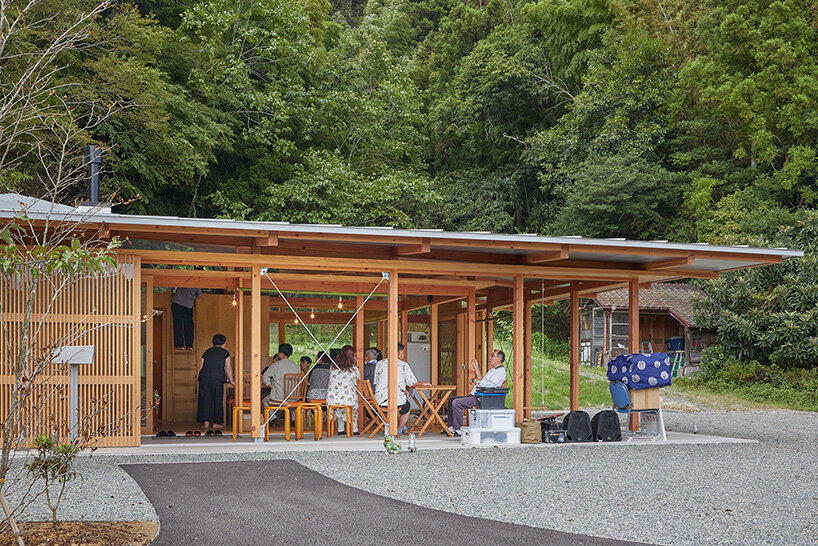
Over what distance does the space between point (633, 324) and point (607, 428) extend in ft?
4.85

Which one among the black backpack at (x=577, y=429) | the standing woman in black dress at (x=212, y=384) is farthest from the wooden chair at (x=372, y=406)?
the black backpack at (x=577, y=429)

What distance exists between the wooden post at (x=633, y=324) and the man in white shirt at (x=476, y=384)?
182 cm

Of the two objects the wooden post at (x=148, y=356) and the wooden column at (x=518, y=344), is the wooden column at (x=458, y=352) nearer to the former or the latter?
the wooden column at (x=518, y=344)

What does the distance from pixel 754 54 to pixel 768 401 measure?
30.2 ft

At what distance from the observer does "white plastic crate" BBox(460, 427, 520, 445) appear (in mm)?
9984

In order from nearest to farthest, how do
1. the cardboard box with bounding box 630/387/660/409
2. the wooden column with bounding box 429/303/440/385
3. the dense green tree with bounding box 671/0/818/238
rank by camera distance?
the cardboard box with bounding box 630/387/660/409 < the wooden column with bounding box 429/303/440/385 < the dense green tree with bounding box 671/0/818/238

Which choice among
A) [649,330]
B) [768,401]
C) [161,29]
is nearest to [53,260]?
[161,29]

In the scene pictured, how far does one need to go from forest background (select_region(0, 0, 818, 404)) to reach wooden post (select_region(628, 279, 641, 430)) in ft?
30.4

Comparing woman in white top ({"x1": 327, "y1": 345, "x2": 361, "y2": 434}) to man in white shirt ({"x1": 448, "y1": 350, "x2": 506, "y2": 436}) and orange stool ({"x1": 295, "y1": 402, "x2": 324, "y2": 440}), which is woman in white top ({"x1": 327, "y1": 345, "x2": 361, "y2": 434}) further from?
man in white shirt ({"x1": 448, "y1": 350, "x2": 506, "y2": 436})

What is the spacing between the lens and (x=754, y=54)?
73.3 ft

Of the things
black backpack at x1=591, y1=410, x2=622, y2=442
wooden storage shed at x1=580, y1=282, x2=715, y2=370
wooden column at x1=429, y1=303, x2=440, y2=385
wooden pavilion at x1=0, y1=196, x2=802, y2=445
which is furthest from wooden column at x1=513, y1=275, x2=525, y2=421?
wooden storage shed at x1=580, y1=282, x2=715, y2=370

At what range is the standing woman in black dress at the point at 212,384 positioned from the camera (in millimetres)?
11070

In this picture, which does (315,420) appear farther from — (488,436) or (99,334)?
(99,334)

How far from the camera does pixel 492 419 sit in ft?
33.2
